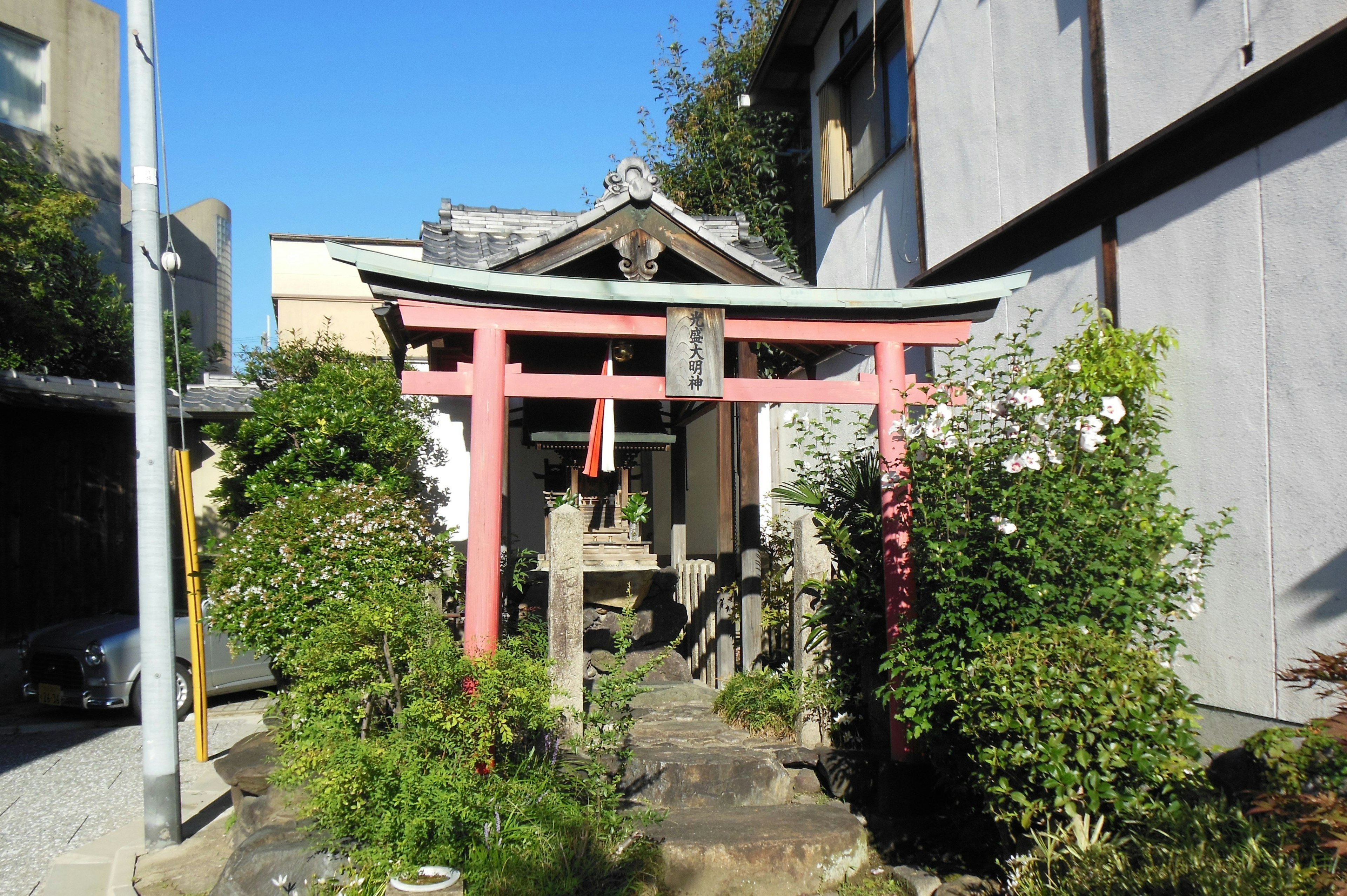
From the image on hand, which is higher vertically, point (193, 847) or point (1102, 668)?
point (1102, 668)

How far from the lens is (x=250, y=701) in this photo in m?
11.9

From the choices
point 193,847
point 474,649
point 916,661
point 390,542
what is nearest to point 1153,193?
point 916,661

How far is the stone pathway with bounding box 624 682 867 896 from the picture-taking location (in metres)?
5.20

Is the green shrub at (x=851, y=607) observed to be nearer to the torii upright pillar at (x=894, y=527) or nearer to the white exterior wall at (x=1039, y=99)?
the torii upright pillar at (x=894, y=527)

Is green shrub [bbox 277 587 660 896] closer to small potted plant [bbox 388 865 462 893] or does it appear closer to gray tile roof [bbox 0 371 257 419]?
small potted plant [bbox 388 865 462 893]

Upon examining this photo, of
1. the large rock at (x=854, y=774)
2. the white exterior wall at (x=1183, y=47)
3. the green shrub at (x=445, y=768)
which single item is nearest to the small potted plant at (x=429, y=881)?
the green shrub at (x=445, y=768)

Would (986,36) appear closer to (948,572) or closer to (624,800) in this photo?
(948,572)

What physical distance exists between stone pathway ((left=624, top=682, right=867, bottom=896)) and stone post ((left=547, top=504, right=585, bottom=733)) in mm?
696

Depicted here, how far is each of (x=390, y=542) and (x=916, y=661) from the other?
440cm

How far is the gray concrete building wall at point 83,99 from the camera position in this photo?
17.8 metres

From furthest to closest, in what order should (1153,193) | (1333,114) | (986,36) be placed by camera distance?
(986,36)
(1153,193)
(1333,114)

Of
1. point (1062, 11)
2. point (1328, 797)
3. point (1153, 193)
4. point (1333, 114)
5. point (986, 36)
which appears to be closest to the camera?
point (1328, 797)

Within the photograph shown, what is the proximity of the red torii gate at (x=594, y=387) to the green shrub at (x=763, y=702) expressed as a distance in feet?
3.79

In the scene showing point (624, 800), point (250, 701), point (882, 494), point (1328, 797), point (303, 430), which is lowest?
point (250, 701)
